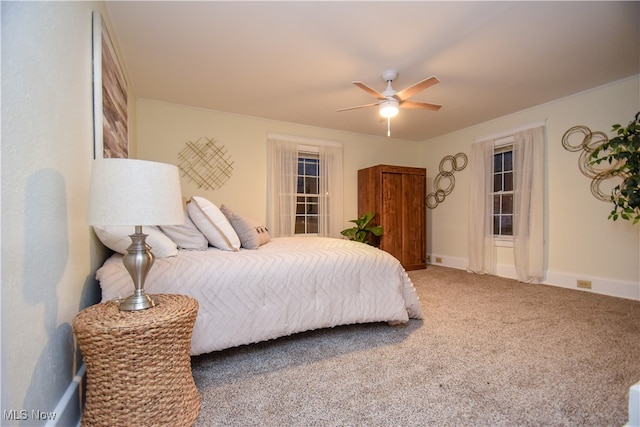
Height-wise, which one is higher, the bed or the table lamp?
the table lamp

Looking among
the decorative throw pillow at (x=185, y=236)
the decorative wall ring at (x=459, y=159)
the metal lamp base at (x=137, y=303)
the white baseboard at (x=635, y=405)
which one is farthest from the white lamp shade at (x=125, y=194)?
the decorative wall ring at (x=459, y=159)

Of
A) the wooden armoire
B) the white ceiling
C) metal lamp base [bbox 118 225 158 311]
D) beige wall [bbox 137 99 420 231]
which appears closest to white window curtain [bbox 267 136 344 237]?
beige wall [bbox 137 99 420 231]

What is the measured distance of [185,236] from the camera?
218 centimetres

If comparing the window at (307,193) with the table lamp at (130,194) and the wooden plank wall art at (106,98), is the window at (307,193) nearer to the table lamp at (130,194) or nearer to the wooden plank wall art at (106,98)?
the wooden plank wall art at (106,98)

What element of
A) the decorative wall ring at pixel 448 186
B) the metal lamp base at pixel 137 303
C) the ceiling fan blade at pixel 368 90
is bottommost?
the metal lamp base at pixel 137 303

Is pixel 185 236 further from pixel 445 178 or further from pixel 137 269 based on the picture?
pixel 445 178

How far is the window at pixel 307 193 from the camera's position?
455cm

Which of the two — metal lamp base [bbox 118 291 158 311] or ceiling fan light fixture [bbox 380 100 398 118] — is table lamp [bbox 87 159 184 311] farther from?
ceiling fan light fixture [bbox 380 100 398 118]

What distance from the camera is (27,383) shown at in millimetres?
880

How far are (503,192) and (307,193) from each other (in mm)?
2902

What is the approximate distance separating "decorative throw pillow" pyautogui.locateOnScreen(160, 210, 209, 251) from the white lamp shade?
1088mm

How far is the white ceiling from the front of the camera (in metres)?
2.03

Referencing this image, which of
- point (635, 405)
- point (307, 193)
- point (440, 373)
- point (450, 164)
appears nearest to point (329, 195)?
point (307, 193)

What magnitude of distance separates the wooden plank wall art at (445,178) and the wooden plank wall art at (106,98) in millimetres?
4668
